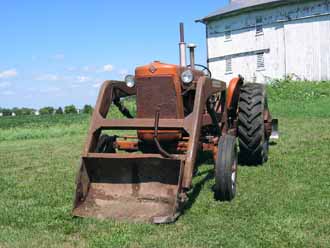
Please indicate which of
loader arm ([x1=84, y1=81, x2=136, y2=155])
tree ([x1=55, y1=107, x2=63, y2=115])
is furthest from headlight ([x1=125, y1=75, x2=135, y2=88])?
tree ([x1=55, y1=107, x2=63, y2=115])

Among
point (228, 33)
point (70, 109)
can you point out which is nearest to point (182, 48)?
point (228, 33)

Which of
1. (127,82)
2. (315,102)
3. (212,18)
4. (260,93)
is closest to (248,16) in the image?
(212,18)

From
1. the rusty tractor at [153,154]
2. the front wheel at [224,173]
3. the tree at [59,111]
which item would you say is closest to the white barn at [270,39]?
the rusty tractor at [153,154]

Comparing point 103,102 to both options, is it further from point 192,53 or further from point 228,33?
point 228,33

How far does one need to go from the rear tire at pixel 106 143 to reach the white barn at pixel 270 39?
944 inches

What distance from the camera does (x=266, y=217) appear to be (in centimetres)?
515

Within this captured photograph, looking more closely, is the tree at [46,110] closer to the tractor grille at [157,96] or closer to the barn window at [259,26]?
the barn window at [259,26]

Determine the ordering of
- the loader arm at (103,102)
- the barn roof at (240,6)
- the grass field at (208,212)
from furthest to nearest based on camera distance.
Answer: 1. the barn roof at (240,6)
2. the loader arm at (103,102)
3. the grass field at (208,212)

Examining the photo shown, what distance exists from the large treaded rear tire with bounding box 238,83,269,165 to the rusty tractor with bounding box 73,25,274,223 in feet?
2.59

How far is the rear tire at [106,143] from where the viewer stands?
6.80 m

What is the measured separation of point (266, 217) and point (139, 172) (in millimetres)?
1530

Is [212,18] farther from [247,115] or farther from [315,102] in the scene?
[247,115]

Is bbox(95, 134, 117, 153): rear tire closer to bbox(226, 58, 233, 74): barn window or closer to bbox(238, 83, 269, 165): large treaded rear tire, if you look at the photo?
bbox(238, 83, 269, 165): large treaded rear tire

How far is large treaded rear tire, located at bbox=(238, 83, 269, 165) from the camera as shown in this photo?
7848 mm
